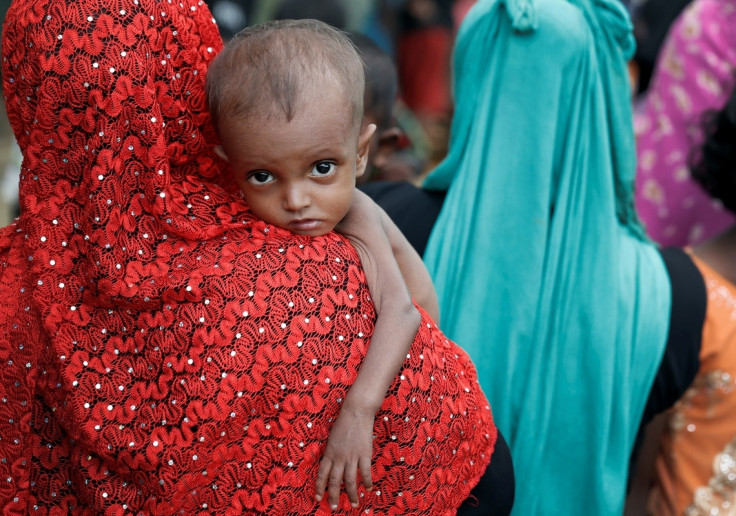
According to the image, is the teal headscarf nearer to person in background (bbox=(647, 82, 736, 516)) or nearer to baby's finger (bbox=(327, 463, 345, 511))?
person in background (bbox=(647, 82, 736, 516))

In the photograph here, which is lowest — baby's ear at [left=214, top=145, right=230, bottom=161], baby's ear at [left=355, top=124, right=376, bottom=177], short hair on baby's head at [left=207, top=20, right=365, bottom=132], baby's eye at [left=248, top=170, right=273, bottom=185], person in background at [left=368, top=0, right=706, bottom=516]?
person in background at [left=368, top=0, right=706, bottom=516]

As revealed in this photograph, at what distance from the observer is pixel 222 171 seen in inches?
64.2

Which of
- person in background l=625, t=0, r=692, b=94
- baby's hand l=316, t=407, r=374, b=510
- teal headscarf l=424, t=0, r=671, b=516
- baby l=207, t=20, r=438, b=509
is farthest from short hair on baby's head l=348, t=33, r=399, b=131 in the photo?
person in background l=625, t=0, r=692, b=94

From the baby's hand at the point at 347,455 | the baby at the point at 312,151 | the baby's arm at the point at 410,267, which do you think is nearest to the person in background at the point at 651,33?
the baby's arm at the point at 410,267

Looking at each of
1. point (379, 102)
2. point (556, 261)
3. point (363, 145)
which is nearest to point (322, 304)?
point (363, 145)

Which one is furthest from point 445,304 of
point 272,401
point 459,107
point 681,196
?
point 681,196

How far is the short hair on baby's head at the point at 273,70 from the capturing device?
147cm

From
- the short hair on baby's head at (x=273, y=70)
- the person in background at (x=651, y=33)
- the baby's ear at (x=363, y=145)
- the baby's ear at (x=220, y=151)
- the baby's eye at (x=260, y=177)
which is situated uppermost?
the short hair on baby's head at (x=273, y=70)

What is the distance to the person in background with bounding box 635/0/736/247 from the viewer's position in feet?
12.0

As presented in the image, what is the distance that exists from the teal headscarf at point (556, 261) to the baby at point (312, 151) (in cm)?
69

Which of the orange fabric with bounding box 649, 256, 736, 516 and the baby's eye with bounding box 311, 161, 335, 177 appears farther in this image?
the orange fabric with bounding box 649, 256, 736, 516

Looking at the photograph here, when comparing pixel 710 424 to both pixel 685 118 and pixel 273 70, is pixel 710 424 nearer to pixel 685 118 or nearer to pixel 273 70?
pixel 273 70

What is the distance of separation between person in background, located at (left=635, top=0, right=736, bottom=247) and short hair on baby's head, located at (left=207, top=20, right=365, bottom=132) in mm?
2498

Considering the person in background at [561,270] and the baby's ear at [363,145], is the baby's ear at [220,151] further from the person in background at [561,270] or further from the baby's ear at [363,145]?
the person in background at [561,270]
